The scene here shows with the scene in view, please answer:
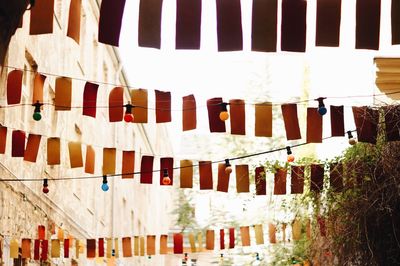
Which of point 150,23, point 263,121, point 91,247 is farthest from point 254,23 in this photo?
point 91,247

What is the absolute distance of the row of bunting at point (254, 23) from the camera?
7.40m

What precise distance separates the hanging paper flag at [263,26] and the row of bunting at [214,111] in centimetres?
210

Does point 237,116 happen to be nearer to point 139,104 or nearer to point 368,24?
point 139,104

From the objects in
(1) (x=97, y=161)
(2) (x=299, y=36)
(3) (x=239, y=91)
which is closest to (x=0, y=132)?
(2) (x=299, y=36)

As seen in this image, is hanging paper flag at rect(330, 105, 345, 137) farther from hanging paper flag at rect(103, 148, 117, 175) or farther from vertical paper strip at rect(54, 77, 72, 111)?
vertical paper strip at rect(54, 77, 72, 111)

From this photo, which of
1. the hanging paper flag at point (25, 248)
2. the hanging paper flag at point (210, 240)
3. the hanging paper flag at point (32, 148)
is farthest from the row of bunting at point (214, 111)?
the hanging paper flag at point (210, 240)

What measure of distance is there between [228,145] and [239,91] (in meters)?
1.81

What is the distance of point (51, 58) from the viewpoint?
15914 mm

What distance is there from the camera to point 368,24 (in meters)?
7.46

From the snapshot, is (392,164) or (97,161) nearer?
(392,164)

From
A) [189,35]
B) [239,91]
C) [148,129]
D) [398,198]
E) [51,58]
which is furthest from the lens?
[148,129]

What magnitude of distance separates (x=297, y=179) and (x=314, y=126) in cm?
190

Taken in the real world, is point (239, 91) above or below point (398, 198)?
above

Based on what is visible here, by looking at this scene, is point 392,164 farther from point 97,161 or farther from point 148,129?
point 148,129
